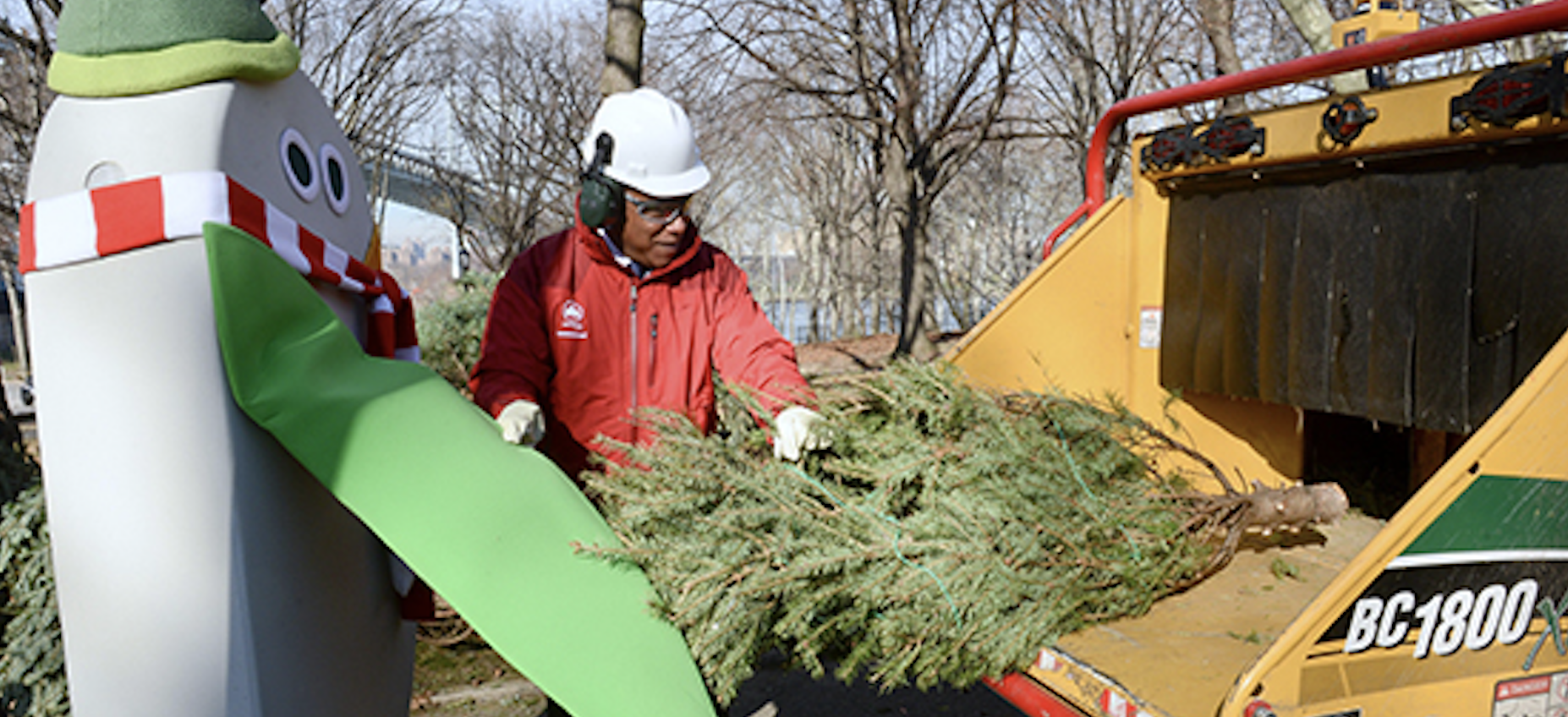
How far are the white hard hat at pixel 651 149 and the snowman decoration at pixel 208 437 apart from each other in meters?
0.91

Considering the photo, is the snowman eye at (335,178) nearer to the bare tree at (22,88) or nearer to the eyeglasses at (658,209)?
the eyeglasses at (658,209)

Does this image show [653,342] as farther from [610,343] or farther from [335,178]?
[335,178]

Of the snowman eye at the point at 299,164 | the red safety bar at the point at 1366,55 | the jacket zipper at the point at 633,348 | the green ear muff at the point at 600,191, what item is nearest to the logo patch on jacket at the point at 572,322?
the jacket zipper at the point at 633,348

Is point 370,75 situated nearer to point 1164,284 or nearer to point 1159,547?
point 1164,284

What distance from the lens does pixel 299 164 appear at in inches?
92.2

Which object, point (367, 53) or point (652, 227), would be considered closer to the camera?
point (652, 227)

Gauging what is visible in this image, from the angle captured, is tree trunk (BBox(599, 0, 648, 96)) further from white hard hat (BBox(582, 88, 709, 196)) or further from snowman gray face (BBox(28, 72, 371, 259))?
snowman gray face (BBox(28, 72, 371, 259))

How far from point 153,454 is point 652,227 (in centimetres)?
136

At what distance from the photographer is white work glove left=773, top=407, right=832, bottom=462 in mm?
2748

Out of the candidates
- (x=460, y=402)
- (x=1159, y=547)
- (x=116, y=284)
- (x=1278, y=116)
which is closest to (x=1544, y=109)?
(x=1278, y=116)

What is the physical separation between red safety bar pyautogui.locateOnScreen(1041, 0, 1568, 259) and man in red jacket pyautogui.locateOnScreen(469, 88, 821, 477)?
5.74ft

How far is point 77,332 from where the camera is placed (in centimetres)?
201

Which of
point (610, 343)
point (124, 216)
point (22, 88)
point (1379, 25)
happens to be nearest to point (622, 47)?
point (610, 343)

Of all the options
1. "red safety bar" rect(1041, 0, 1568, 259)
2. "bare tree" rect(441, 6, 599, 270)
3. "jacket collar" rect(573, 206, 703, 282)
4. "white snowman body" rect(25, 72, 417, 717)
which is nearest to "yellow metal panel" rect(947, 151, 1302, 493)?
"red safety bar" rect(1041, 0, 1568, 259)
